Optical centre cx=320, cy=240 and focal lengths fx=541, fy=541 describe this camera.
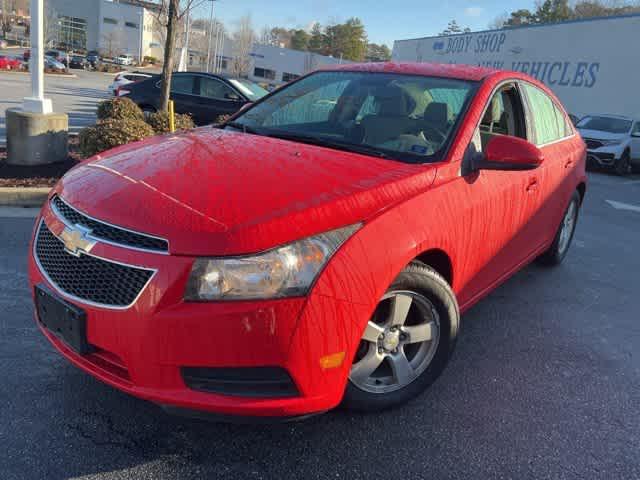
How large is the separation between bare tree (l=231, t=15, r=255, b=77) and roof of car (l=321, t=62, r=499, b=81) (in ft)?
237

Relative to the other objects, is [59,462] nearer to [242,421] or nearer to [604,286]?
[242,421]

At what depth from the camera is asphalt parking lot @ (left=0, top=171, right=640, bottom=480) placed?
2242 millimetres

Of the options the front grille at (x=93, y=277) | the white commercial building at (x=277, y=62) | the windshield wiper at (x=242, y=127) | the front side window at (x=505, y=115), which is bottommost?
the front grille at (x=93, y=277)

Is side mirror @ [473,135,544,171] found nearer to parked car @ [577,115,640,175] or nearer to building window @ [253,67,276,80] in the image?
parked car @ [577,115,640,175]

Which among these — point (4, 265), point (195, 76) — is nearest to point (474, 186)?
A: point (4, 265)

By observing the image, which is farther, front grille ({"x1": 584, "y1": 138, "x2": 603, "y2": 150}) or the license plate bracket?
front grille ({"x1": 584, "y1": 138, "x2": 603, "y2": 150})

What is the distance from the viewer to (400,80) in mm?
3510

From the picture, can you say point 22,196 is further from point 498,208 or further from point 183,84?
point 183,84

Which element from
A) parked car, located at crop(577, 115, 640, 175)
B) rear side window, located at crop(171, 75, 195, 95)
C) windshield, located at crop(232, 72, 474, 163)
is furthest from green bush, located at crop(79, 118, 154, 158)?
parked car, located at crop(577, 115, 640, 175)

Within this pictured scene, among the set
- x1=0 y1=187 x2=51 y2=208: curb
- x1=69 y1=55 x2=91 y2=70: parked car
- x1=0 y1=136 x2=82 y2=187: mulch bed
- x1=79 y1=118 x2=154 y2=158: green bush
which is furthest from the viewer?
x1=69 y1=55 x2=91 y2=70: parked car

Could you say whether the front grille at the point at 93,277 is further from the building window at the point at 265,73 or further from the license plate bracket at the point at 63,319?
the building window at the point at 265,73

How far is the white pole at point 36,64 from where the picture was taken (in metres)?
7.14

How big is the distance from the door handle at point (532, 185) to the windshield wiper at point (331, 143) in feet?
4.15

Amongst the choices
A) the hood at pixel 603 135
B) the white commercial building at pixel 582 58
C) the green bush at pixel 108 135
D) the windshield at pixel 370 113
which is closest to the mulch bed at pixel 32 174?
the green bush at pixel 108 135
